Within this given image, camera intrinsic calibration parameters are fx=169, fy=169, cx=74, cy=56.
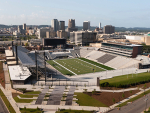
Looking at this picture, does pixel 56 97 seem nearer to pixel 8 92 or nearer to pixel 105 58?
pixel 8 92

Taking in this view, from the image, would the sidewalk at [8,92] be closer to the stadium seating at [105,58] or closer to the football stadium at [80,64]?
the football stadium at [80,64]

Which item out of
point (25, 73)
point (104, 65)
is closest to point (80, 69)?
point (104, 65)

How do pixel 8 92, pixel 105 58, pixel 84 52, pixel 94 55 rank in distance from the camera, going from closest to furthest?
pixel 8 92
pixel 105 58
pixel 94 55
pixel 84 52

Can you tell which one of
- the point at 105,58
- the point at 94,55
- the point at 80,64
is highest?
the point at 94,55

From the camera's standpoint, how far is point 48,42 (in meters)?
149

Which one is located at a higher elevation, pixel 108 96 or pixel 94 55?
pixel 94 55

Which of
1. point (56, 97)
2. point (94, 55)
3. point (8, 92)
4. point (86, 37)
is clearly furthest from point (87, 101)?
point (86, 37)

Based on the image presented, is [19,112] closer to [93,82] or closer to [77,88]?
[77,88]

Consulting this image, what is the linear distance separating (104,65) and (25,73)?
4356cm

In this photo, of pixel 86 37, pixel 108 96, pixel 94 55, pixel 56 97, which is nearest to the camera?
pixel 56 97

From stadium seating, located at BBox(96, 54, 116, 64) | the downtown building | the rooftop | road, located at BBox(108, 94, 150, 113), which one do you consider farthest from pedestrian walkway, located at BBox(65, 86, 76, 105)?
the downtown building

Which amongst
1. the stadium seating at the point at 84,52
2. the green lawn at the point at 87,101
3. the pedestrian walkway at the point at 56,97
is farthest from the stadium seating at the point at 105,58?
the green lawn at the point at 87,101

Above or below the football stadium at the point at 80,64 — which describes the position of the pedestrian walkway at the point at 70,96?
below

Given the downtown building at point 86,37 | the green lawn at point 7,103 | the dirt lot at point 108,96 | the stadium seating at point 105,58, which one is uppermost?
the downtown building at point 86,37
